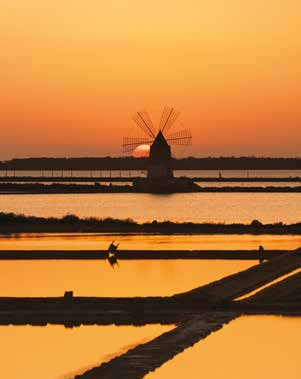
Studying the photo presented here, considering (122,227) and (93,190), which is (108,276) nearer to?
(122,227)

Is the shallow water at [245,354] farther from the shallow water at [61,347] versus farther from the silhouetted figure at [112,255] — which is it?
the silhouetted figure at [112,255]

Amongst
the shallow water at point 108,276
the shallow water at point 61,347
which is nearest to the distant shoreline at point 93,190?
the shallow water at point 108,276

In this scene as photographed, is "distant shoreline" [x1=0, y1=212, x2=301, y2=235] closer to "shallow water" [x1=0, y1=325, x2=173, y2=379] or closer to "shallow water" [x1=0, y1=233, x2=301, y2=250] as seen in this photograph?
"shallow water" [x1=0, y1=233, x2=301, y2=250]

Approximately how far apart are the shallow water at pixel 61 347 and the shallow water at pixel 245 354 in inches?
38.7

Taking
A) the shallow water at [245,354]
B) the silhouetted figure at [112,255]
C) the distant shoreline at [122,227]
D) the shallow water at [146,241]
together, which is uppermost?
the distant shoreline at [122,227]

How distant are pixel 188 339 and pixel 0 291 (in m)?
7.36

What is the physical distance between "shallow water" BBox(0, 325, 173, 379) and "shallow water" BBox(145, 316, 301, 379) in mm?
983

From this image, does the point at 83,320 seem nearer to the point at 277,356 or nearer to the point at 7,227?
the point at 277,356

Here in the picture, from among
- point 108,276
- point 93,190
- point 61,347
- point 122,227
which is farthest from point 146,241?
point 93,190

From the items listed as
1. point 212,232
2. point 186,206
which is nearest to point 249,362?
point 212,232

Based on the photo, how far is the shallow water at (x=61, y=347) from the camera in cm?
1527

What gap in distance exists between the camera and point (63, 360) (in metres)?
16.0

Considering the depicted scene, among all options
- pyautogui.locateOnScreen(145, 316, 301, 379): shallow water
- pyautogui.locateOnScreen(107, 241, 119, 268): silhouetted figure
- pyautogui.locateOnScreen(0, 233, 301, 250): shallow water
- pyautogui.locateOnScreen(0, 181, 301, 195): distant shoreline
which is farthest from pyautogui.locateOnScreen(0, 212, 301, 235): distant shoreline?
pyautogui.locateOnScreen(0, 181, 301, 195): distant shoreline

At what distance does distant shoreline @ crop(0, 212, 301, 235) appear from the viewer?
152 ft
